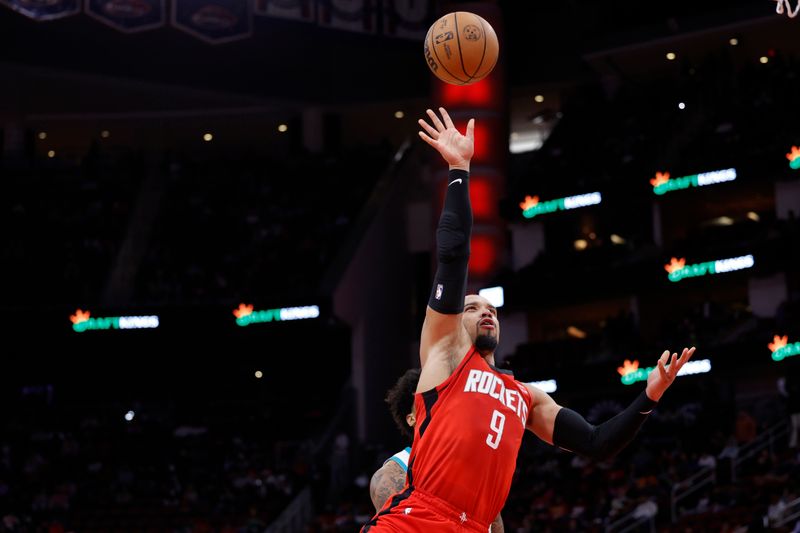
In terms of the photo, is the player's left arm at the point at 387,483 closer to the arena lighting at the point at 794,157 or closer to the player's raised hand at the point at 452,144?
the player's raised hand at the point at 452,144

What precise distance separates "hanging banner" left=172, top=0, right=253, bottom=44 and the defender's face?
2701 centimetres

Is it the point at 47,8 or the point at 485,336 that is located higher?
the point at 47,8

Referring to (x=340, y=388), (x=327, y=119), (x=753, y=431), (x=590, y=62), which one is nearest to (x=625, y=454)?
(x=753, y=431)

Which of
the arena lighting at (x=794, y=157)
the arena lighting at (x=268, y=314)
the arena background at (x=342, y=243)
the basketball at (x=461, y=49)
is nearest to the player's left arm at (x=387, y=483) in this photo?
the basketball at (x=461, y=49)

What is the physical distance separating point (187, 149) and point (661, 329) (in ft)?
66.2

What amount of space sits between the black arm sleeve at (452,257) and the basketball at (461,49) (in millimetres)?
2290

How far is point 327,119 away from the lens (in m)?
41.7

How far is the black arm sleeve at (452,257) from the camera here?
20.4ft

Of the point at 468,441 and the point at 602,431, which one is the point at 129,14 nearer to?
the point at 602,431

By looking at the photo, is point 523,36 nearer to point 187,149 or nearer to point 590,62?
point 590,62

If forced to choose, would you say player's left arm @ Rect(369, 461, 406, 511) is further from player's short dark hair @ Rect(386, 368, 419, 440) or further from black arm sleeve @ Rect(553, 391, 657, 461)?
black arm sleeve @ Rect(553, 391, 657, 461)

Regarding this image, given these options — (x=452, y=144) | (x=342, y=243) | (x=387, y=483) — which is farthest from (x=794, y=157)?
(x=452, y=144)

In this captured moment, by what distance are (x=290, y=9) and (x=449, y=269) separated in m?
29.0

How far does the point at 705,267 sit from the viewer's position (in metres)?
29.5
